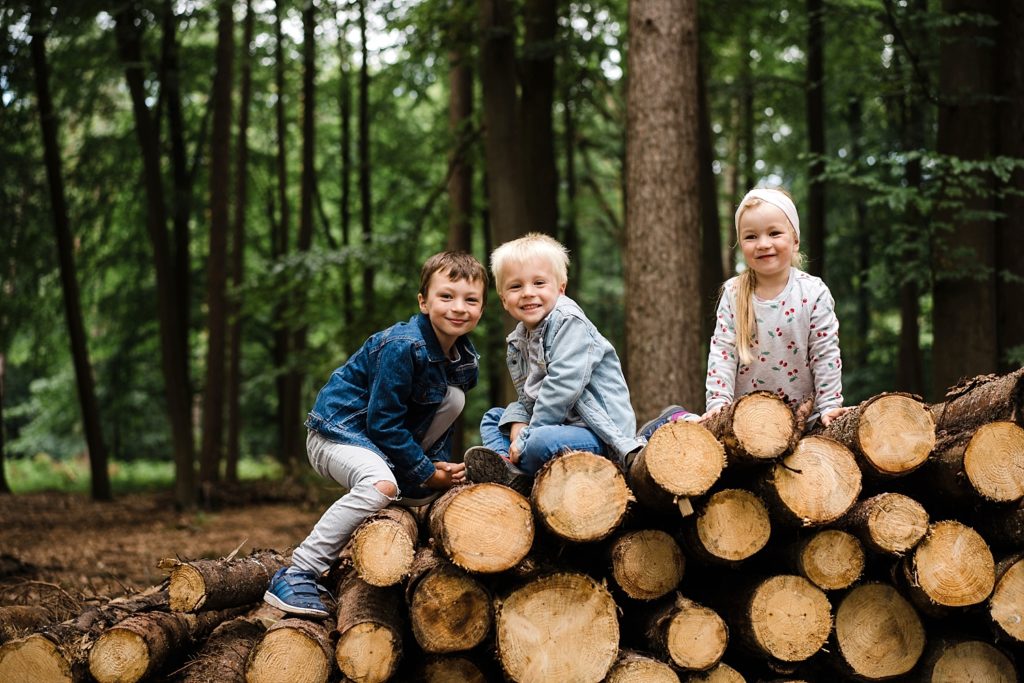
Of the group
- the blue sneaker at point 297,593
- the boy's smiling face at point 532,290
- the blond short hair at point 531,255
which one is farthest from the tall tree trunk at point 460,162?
the blue sneaker at point 297,593

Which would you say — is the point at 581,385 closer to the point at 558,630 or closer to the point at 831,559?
the point at 558,630

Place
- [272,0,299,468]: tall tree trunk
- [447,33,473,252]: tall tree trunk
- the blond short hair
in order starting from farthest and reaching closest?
[272,0,299,468]: tall tree trunk
[447,33,473,252]: tall tree trunk
the blond short hair

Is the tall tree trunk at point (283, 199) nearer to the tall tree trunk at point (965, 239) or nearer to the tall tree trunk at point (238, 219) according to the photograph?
the tall tree trunk at point (238, 219)

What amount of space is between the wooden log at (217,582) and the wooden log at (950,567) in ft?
10.1

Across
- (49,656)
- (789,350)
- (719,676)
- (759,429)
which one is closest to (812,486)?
(759,429)

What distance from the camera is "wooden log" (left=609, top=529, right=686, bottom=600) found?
3.60 m

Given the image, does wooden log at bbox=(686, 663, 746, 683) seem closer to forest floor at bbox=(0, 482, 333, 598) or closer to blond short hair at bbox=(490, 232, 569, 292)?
blond short hair at bbox=(490, 232, 569, 292)

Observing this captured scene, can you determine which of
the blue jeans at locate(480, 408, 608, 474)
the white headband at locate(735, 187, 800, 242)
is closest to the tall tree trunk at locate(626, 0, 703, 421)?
the white headband at locate(735, 187, 800, 242)

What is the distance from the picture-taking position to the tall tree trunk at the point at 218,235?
41.1 feet

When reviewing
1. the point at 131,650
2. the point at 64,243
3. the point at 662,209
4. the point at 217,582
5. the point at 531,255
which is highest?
the point at 64,243

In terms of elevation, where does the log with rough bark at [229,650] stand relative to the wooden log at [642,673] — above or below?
below

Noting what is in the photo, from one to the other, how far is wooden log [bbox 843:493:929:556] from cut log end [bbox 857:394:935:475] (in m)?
0.15

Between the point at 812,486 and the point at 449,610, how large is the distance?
4.96ft

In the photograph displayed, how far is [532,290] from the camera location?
416cm
